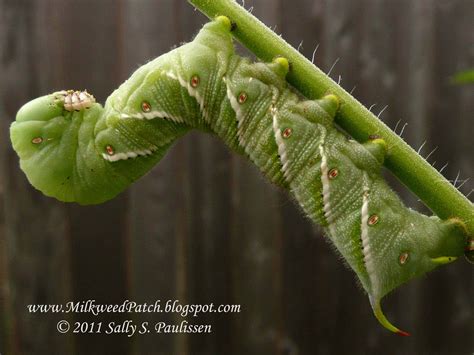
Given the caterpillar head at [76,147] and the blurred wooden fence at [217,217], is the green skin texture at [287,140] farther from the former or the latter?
the blurred wooden fence at [217,217]

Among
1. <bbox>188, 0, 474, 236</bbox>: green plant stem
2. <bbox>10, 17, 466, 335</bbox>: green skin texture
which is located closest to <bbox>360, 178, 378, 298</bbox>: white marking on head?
<bbox>10, 17, 466, 335</bbox>: green skin texture

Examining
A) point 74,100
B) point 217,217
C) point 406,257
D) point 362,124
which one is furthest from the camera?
point 217,217

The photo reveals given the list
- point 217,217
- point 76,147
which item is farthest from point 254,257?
Answer: point 76,147

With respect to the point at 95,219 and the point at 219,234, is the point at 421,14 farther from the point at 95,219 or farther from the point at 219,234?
the point at 95,219

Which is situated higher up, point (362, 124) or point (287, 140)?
point (362, 124)

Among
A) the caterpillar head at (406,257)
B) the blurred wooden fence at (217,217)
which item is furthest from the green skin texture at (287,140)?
the blurred wooden fence at (217,217)

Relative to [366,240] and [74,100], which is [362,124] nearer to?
[366,240]

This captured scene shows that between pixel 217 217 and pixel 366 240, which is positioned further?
pixel 217 217

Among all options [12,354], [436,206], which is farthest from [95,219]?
[436,206]

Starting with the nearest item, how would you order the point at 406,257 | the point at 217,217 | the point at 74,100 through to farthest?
the point at 406,257 < the point at 74,100 < the point at 217,217
